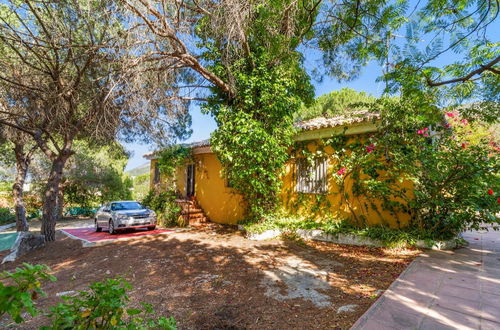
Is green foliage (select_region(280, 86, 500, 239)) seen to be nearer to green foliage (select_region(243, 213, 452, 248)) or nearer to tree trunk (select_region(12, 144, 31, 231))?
green foliage (select_region(243, 213, 452, 248))

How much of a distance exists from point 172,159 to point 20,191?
7.08 meters

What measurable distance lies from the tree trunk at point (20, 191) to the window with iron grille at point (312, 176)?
1225 centimetres

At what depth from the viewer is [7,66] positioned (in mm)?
7617

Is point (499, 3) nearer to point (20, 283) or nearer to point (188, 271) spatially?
point (20, 283)

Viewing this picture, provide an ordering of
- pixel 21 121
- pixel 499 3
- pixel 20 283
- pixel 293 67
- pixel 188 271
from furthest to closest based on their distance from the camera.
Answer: pixel 21 121, pixel 293 67, pixel 188 271, pixel 499 3, pixel 20 283

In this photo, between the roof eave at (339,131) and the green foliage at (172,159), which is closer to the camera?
the roof eave at (339,131)

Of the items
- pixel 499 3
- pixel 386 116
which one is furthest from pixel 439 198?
pixel 499 3

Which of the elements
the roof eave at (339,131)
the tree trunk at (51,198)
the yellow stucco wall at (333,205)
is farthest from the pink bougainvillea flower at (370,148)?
the tree trunk at (51,198)

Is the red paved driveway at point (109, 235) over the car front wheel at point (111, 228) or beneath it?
beneath

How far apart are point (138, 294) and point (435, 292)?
463cm

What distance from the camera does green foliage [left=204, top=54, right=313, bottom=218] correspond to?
7.19 metres

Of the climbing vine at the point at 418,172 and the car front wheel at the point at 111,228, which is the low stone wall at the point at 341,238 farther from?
the car front wheel at the point at 111,228

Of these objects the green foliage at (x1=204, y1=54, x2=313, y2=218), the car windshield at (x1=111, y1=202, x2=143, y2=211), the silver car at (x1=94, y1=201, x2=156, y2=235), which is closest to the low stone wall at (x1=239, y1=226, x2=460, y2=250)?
the green foliage at (x1=204, y1=54, x2=313, y2=218)

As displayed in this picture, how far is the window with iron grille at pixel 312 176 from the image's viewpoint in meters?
8.06
